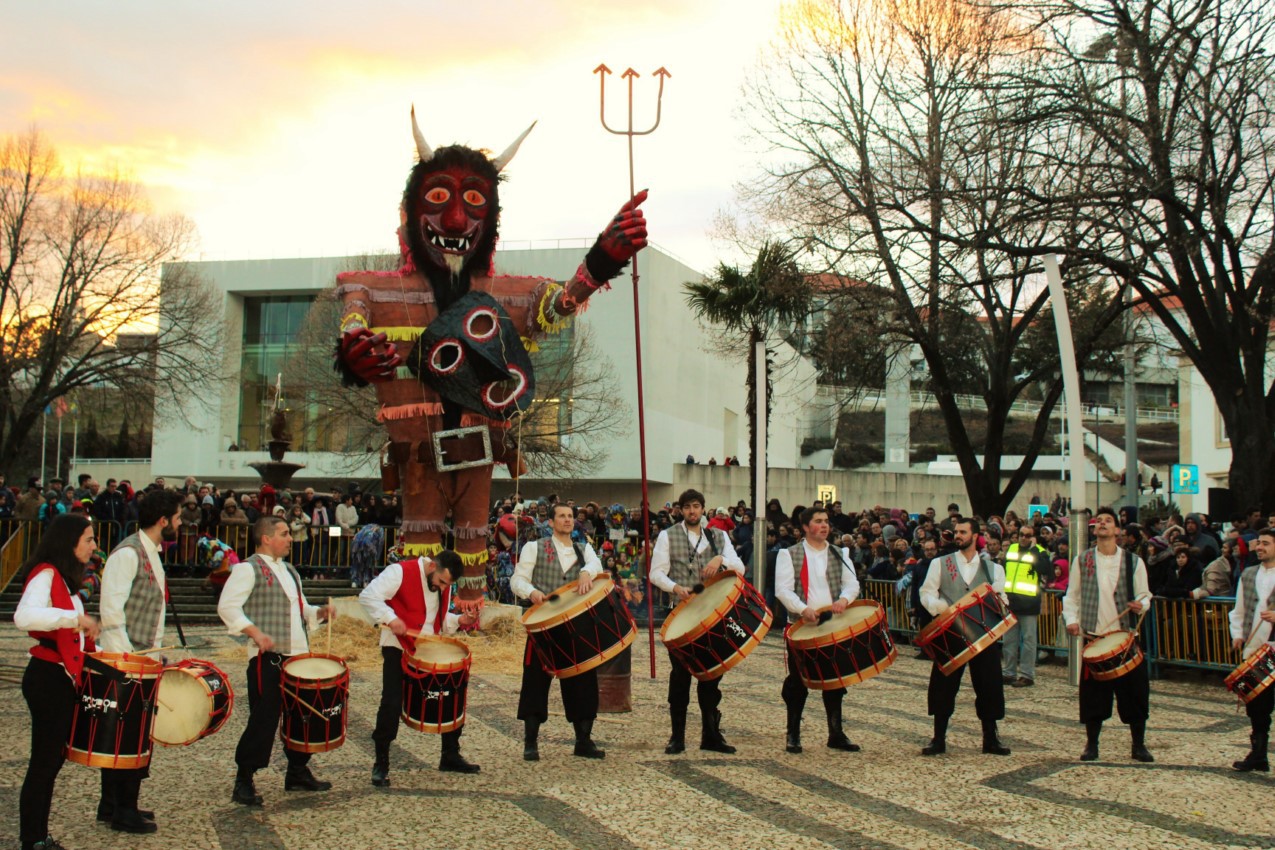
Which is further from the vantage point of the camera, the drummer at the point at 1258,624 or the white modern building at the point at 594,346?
the white modern building at the point at 594,346

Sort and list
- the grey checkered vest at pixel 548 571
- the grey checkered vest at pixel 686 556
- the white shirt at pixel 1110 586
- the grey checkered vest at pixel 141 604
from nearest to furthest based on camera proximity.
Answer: the grey checkered vest at pixel 141 604
the grey checkered vest at pixel 548 571
the white shirt at pixel 1110 586
the grey checkered vest at pixel 686 556

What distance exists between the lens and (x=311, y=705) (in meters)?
6.92

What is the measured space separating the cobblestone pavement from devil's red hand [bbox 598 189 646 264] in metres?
3.82

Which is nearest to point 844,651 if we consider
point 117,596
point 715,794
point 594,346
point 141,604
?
point 715,794

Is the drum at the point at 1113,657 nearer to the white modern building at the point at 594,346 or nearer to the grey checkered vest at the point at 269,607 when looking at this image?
the grey checkered vest at the point at 269,607

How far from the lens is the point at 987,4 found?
1731 cm

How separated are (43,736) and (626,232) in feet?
20.4

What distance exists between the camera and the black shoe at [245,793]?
6773mm

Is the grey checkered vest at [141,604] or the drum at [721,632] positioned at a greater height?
the grey checkered vest at [141,604]

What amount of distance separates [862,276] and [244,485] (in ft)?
98.1

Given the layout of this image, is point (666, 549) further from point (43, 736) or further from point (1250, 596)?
point (43, 736)

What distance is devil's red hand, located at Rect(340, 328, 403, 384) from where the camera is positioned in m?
10.4

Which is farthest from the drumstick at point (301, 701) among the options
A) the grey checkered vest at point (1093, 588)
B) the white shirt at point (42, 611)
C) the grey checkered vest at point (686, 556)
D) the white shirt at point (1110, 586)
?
the grey checkered vest at point (1093, 588)

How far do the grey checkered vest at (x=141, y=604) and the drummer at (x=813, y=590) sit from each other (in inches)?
161
